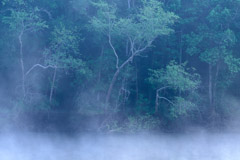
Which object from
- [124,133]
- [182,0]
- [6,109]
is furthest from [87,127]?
[182,0]

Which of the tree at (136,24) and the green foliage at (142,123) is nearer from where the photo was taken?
the tree at (136,24)

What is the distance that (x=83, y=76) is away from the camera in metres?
25.3

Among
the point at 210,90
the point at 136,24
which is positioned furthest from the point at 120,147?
the point at 210,90

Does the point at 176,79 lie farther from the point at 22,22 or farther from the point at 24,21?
the point at 24,21

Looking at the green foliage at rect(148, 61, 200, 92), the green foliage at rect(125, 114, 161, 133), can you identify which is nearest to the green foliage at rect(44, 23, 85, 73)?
the green foliage at rect(125, 114, 161, 133)

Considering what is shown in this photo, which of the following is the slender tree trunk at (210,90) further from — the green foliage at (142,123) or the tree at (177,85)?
the green foliage at (142,123)

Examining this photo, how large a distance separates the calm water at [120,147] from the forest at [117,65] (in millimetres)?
1612

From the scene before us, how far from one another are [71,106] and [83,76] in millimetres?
1973

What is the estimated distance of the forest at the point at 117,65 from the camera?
2297cm

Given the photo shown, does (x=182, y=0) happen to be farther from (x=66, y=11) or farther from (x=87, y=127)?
(x=87, y=127)

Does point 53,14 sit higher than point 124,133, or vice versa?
point 53,14

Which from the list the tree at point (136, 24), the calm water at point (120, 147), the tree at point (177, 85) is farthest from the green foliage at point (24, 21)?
the tree at point (177, 85)

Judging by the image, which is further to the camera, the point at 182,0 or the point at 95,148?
the point at 182,0

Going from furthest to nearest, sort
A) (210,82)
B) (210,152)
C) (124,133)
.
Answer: (210,82)
(124,133)
(210,152)
